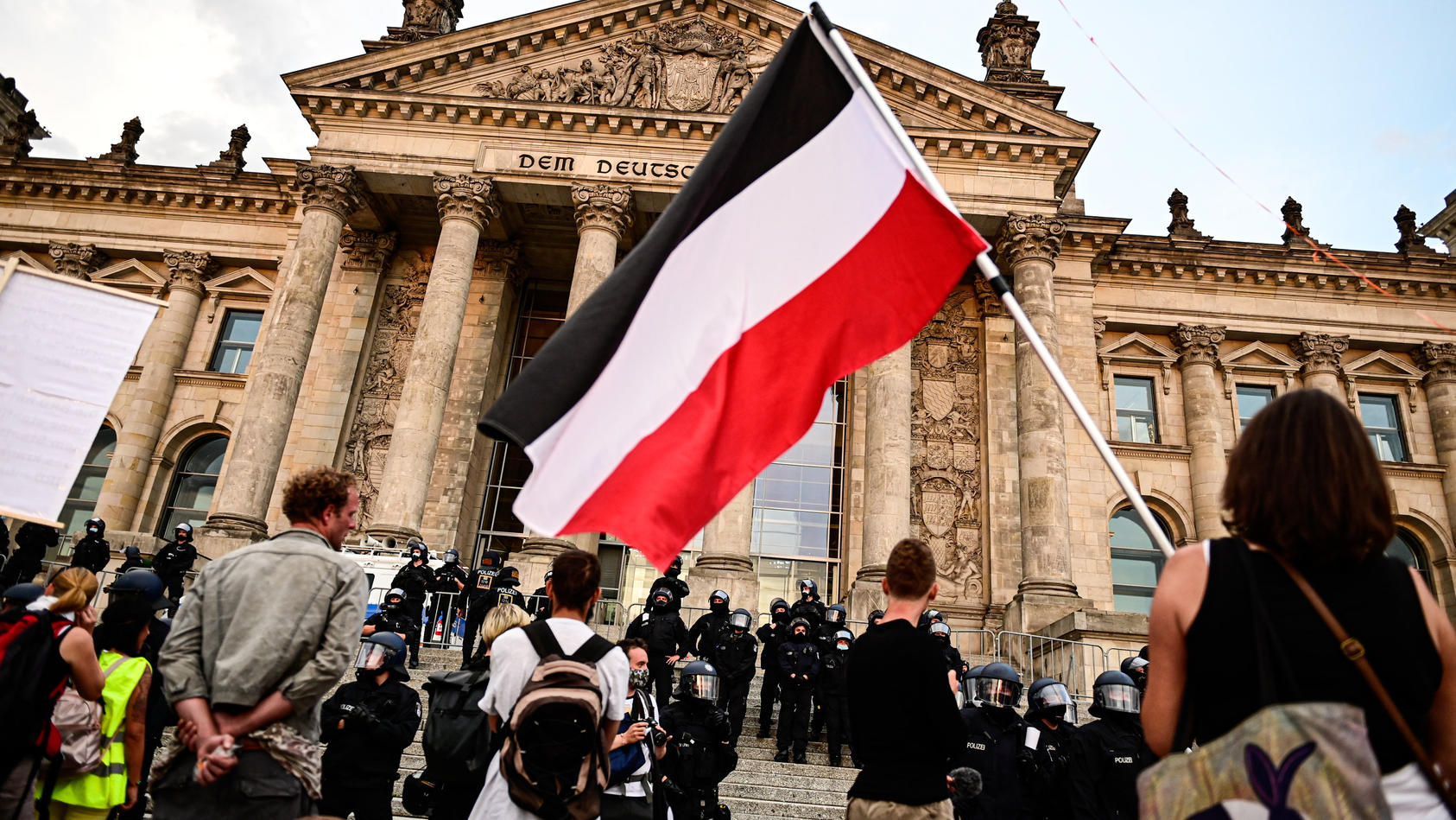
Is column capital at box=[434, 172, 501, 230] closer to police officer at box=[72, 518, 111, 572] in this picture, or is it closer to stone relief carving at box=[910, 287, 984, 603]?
police officer at box=[72, 518, 111, 572]

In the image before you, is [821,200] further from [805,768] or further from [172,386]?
[172,386]

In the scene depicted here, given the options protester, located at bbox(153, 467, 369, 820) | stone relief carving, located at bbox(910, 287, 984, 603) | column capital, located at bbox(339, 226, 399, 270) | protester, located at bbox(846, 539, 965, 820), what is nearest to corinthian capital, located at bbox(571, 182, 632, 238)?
column capital, located at bbox(339, 226, 399, 270)

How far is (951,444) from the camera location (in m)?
22.0

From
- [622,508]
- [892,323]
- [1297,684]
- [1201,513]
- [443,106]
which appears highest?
[443,106]

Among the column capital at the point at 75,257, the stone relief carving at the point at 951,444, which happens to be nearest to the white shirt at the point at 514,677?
the stone relief carving at the point at 951,444

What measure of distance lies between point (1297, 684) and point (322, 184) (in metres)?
22.2

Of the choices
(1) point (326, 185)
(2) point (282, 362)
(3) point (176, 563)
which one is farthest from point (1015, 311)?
(1) point (326, 185)

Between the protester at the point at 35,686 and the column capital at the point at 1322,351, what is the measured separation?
27251 millimetres

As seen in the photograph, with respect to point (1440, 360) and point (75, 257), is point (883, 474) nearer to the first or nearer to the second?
point (1440, 360)

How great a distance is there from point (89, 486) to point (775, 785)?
23533 millimetres

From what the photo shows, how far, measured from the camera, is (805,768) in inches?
408

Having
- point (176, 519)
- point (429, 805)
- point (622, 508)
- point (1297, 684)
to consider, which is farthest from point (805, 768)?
point (176, 519)

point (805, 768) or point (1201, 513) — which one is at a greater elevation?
point (1201, 513)

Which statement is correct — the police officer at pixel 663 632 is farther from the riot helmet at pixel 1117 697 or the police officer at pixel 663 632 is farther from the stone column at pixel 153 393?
the stone column at pixel 153 393
